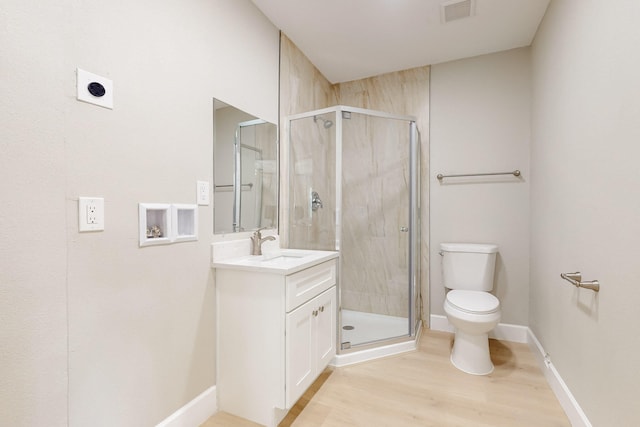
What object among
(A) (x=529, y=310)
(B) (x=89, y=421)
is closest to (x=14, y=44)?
(B) (x=89, y=421)

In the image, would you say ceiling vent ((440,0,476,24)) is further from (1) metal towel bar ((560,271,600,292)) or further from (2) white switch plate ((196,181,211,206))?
(2) white switch plate ((196,181,211,206))

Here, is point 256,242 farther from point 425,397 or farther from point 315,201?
point 425,397

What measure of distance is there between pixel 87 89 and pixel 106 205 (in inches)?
16.8

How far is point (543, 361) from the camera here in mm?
2043

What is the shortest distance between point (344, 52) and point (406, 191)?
4.29 feet

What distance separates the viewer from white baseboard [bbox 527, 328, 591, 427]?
1454 millimetres

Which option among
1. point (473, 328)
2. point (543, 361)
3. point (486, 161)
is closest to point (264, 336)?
point (473, 328)

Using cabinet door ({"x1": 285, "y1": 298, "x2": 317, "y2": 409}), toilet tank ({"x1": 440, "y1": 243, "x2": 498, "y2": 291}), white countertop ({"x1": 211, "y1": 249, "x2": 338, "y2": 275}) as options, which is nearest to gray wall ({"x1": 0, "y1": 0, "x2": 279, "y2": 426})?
white countertop ({"x1": 211, "y1": 249, "x2": 338, "y2": 275})

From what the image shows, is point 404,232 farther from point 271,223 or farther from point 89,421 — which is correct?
point 89,421

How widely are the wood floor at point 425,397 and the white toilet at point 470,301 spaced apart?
0.12 metres

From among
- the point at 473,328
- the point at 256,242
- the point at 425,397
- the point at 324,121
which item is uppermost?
the point at 324,121

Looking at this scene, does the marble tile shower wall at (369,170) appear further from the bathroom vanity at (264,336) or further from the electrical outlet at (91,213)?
the electrical outlet at (91,213)

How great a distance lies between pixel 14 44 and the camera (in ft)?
3.00

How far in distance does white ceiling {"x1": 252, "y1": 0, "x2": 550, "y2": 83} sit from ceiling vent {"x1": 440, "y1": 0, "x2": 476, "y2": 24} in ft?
0.10
